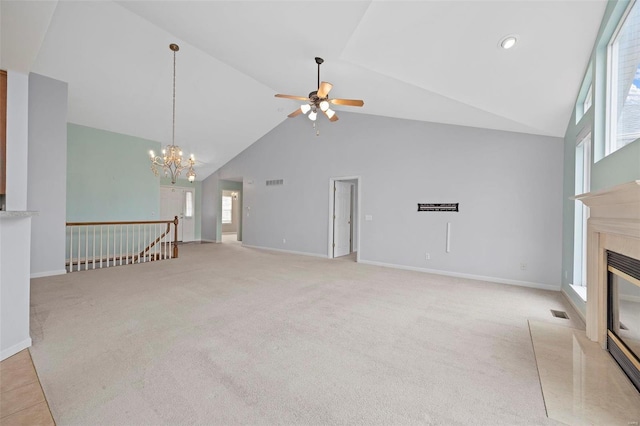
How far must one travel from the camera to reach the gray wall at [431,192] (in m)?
4.54

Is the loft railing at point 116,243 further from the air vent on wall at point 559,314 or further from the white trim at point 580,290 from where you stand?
the white trim at point 580,290

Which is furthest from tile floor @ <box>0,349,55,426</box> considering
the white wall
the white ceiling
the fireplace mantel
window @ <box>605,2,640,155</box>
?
window @ <box>605,2,640,155</box>

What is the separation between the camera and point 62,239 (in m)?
5.03

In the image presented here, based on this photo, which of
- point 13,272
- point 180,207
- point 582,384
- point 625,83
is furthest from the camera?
point 180,207

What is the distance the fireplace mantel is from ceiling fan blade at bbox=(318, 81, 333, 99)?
2.94m

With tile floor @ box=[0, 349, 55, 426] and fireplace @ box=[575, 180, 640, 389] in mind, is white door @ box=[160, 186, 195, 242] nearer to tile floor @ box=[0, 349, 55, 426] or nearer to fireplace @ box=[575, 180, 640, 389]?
tile floor @ box=[0, 349, 55, 426]

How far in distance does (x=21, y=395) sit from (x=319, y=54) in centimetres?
436

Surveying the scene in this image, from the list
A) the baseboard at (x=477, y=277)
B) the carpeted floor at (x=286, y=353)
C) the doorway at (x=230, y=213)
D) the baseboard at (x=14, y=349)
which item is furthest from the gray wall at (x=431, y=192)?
the doorway at (x=230, y=213)

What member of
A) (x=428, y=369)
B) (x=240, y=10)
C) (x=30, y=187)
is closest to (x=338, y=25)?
(x=240, y=10)

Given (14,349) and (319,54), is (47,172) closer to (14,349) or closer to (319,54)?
(14,349)

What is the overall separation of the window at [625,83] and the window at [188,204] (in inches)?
428

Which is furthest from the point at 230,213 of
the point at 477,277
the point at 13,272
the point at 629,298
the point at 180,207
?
the point at 629,298

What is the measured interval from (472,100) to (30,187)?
723 cm

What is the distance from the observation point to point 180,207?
10047 mm
